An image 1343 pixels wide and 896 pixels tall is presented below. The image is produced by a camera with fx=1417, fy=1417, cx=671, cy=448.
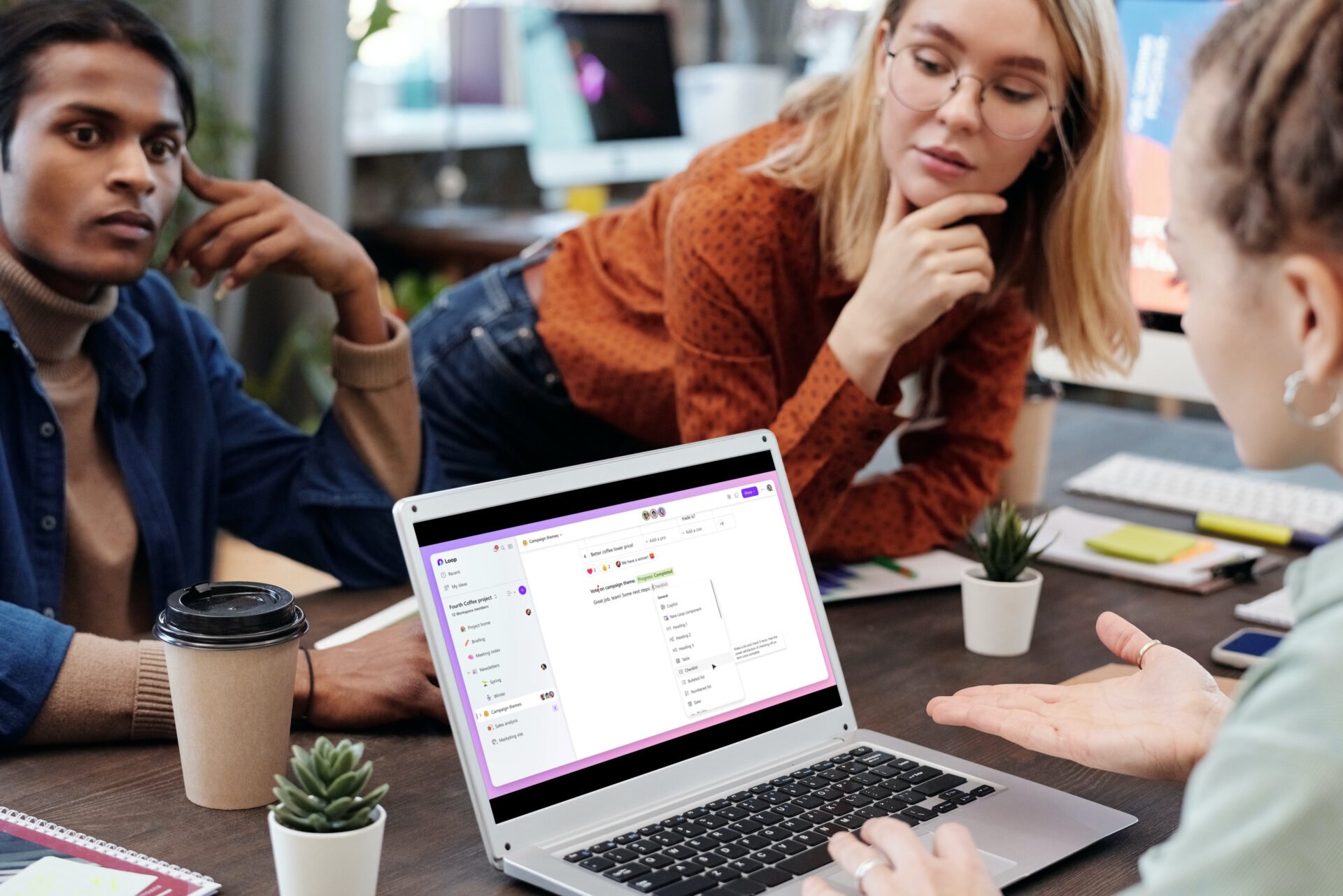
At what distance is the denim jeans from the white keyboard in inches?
25.8

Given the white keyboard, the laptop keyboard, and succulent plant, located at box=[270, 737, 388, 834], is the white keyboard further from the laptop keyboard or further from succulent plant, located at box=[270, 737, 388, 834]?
succulent plant, located at box=[270, 737, 388, 834]

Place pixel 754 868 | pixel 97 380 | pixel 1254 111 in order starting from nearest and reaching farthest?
1. pixel 1254 111
2. pixel 754 868
3. pixel 97 380

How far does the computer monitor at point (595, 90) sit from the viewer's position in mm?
3949

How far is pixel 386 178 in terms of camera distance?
4555 millimetres

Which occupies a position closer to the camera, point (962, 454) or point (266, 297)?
point (962, 454)

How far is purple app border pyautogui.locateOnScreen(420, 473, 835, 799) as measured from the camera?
3.01 feet

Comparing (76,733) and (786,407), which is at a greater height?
(786,407)

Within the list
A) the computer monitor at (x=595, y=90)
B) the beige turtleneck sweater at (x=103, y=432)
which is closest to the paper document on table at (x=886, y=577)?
the beige turtleneck sweater at (x=103, y=432)

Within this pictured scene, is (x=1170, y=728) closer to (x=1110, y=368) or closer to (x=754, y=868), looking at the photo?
(x=754, y=868)

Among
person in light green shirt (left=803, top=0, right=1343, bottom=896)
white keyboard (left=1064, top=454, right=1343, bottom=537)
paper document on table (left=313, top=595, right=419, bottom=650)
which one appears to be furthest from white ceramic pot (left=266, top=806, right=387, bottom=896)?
white keyboard (left=1064, top=454, right=1343, bottom=537)

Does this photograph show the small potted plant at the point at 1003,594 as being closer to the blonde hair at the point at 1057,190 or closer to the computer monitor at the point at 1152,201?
the blonde hair at the point at 1057,190

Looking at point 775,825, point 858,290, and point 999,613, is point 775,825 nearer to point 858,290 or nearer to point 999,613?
point 999,613

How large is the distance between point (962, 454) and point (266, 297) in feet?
8.06

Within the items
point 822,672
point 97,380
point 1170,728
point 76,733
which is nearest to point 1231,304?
point 1170,728
